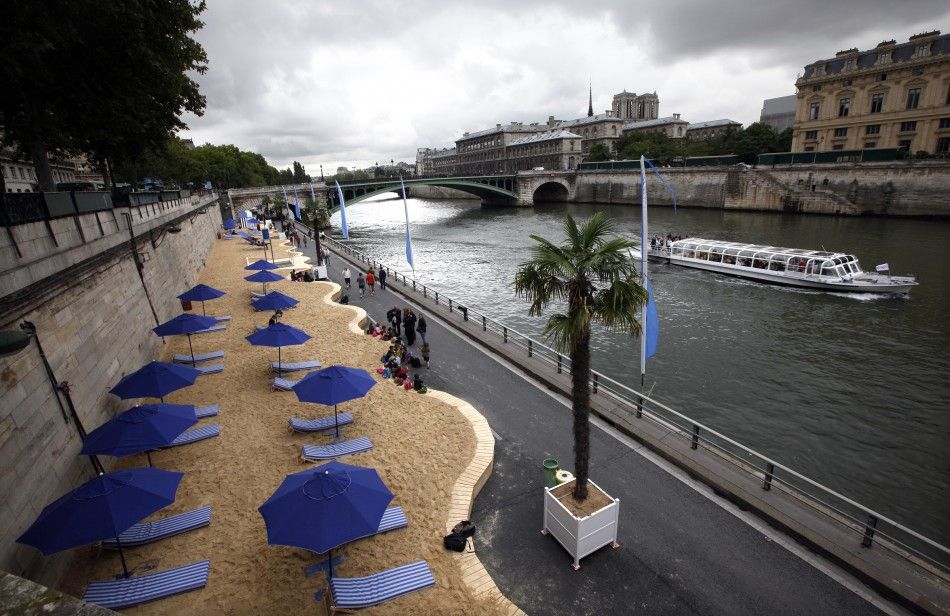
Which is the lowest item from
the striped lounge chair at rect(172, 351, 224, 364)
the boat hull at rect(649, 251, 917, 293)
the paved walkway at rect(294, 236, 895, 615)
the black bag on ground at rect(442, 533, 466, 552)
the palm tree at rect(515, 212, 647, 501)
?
the boat hull at rect(649, 251, 917, 293)

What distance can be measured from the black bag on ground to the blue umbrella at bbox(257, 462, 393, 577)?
5.91 feet

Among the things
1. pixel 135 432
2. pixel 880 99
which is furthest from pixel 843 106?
pixel 135 432

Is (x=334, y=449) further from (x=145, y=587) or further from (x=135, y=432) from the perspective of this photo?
(x=145, y=587)

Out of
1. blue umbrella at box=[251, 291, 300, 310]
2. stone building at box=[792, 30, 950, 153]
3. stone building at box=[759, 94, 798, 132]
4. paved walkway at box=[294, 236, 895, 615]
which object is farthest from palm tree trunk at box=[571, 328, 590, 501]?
stone building at box=[759, 94, 798, 132]

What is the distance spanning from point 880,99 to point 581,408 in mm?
92184

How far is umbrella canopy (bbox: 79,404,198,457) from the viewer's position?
27.5ft

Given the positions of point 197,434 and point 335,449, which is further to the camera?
point 197,434

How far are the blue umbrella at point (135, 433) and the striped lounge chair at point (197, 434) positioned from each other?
7.03 ft

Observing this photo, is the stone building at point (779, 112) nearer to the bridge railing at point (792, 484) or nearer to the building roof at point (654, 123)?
the building roof at point (654, 123)

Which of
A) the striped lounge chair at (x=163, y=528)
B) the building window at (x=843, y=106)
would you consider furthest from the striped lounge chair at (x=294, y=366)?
the building window at (x=843, y=106)

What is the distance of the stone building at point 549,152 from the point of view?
137 metres

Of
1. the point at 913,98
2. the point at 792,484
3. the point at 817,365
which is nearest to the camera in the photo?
the point at 792,484

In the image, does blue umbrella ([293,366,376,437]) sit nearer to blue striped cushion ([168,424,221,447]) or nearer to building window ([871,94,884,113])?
blue striped cushion ([168,424,221,447])

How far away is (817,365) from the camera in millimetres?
19281
